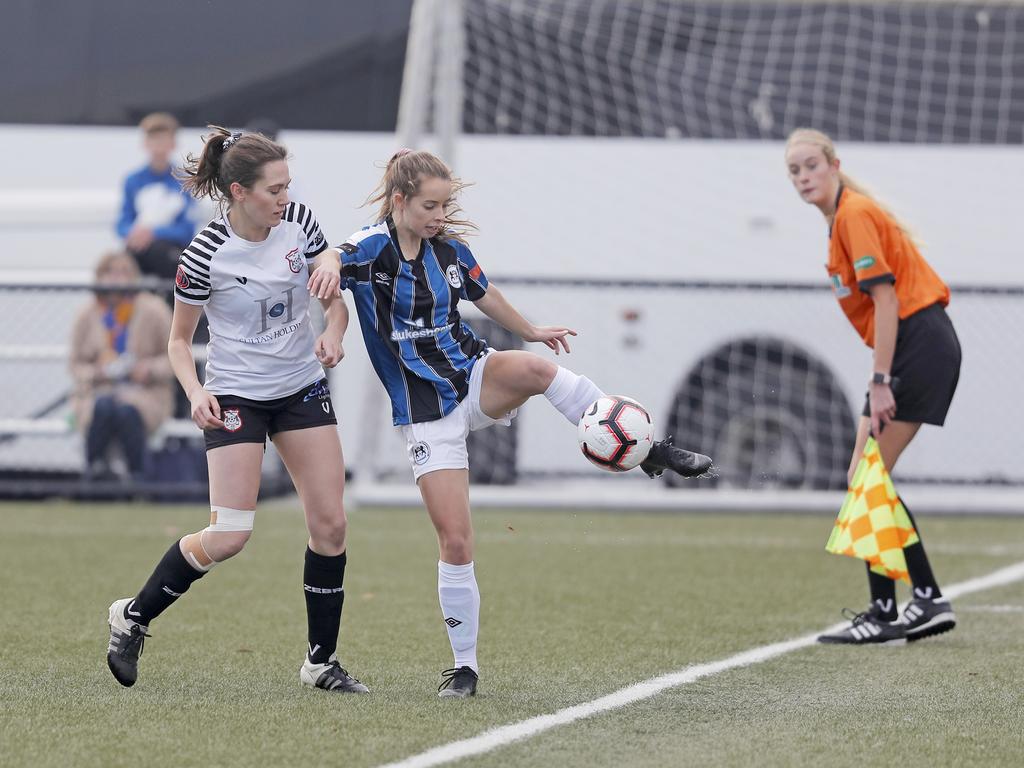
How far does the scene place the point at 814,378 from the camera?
1239 cm

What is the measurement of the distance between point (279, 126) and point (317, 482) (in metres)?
8.34

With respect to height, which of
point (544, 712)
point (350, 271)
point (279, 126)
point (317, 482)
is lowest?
point (544, 712)

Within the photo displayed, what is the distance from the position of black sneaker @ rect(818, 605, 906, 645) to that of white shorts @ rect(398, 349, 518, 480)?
6.12 ft

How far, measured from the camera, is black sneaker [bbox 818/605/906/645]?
19.5ft

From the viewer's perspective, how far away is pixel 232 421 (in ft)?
16.0

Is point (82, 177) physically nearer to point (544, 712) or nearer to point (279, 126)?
point (279, 126)

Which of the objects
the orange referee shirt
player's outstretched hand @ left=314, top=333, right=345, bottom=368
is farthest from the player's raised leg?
the orange referee shirt

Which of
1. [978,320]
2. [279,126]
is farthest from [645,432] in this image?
[279,126]

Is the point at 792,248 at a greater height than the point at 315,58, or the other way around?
the point at 315,58

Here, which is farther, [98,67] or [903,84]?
[98,67]

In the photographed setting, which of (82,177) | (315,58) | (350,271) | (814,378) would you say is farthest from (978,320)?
(350,271)

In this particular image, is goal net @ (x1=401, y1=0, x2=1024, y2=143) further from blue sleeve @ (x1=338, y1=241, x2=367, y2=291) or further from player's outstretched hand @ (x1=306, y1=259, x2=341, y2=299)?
player's outstretched hand @ (x1=306, y1=259, x2=341, y2=299)

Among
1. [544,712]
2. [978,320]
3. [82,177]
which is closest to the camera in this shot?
[544,712]

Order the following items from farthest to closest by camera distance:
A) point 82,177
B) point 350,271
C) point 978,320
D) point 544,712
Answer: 1. point 82,177
2. point 978,320
3. point 350,271
4. point 544,712
